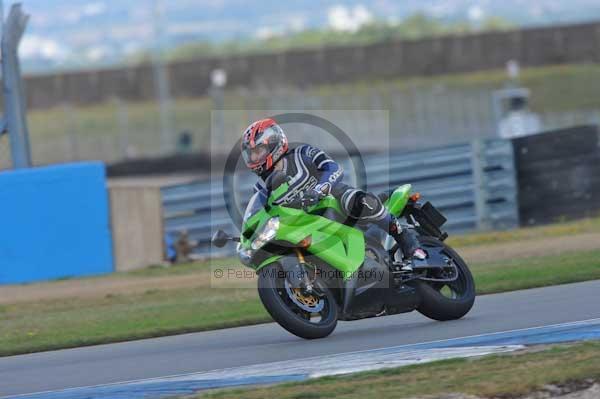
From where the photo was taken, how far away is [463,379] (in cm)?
639

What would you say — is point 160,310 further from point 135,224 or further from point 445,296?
point 135,224

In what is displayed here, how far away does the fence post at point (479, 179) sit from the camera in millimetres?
16234

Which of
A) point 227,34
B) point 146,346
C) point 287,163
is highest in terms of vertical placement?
point 227,34

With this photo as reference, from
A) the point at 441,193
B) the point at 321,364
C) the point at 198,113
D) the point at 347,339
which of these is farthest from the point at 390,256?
the point at 198,113

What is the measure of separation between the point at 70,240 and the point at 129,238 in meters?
0.82

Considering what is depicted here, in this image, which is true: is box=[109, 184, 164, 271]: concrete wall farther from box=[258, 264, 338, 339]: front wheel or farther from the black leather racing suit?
box=[258, 264, 338, 339]: front wheel

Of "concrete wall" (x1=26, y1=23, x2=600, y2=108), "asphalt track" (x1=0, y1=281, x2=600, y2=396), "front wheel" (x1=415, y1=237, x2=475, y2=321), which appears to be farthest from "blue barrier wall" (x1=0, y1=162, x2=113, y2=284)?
"concrete wall" (x1=26, y1=23, x2=600, y2=108)

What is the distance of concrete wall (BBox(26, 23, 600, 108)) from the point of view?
169 ft

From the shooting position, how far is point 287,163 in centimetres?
823

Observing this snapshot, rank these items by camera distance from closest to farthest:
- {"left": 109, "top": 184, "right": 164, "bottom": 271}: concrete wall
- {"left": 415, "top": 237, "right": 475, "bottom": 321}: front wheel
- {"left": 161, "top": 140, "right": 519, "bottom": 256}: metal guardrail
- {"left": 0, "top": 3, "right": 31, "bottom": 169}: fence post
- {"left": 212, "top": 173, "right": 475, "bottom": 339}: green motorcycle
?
{"left": 212, "top": 173, "right": 475, "bottom": 339}: green motorcycle
{"left": 415, "top": 237, "right": 475, "bottom": 321}: front wheel
{"left": 0, "top": 3, "right": 31, "bottom": 169}: fence post
{"left": 109, "top": 184, "right": 164, "bottom": 271}: concrete wall
{"left": 161, "top": 140, "right": 519, "bottom": 256}: metal guardrail

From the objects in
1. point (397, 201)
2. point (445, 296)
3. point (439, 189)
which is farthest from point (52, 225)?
point (445, 296)

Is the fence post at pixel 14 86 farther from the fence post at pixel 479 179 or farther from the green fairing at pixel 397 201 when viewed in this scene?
the green fairing at pixel 397 201

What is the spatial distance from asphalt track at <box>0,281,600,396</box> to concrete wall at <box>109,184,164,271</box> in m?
6.53

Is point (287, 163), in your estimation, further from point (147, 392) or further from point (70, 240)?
point (70, 240)
